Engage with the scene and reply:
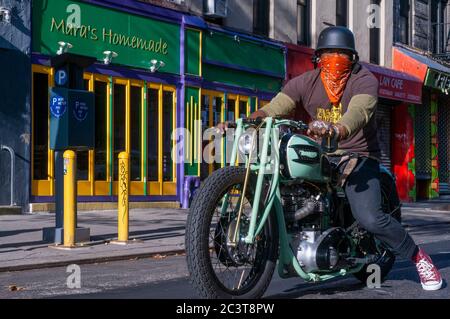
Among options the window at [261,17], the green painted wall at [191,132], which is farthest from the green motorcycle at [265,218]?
the window at [261,17]

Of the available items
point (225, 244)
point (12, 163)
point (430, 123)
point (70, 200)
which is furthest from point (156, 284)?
point (430, 123)

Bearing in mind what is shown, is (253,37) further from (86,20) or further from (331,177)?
(331,177)

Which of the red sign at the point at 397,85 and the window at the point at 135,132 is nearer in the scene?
the window at the point at 135,132

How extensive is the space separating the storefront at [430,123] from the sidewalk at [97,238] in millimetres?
10232

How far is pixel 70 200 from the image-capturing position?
9.91 m

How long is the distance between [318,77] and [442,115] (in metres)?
24.7

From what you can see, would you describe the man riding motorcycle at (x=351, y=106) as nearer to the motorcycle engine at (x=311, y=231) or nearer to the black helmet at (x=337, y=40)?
the black helmet at (x=337, y=40)

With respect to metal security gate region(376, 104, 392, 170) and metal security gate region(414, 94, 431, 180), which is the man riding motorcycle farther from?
metal security gate region(414, 94, 431, 180)

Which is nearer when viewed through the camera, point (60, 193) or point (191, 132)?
point (60, 193)

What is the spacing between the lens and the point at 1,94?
46.9ft

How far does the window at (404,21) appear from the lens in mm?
27281

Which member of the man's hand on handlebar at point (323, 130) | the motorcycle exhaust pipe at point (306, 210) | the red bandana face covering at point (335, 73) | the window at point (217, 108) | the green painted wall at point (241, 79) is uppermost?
the green painted wall at point (241, 79)

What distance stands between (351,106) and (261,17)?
1563 cm

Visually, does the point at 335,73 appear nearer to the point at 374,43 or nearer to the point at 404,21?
the point at 374,43
